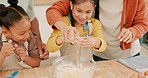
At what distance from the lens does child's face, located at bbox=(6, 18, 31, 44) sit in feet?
4.75

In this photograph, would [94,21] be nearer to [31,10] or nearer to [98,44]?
[98,44]

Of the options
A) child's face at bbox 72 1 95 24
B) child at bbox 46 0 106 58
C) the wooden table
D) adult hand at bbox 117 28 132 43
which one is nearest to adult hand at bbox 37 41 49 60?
child at bbox 46 0 106 58

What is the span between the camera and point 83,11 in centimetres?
145

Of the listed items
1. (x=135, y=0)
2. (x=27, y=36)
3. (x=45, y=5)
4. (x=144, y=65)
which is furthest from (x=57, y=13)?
(x=45, y=5)

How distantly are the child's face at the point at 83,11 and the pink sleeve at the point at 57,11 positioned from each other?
0.10 m

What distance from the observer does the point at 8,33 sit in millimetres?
1463

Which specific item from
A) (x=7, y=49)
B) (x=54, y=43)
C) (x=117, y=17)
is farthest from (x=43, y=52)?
(x=117, y=17)

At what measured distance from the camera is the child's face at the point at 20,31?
1446 millimetres

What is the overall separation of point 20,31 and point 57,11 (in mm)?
250

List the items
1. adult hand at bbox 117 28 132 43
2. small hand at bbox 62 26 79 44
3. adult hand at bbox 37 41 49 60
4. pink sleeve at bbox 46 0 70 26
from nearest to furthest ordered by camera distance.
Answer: small hand at bbox 62 26 79 44 → adult hand at bbox 117 28 132 43 → pink sleeve at bbox 46 0 70 26 → adult hand at bbox 37 41 49 60

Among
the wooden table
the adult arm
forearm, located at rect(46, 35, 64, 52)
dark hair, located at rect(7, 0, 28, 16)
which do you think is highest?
dark hair, located at rect(7, 0, 28, 16)

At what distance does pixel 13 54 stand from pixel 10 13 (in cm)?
24

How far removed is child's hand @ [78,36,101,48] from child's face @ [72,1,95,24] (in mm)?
162

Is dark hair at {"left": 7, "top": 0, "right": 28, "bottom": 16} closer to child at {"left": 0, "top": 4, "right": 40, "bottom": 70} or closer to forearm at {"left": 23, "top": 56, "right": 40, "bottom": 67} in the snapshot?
child at {"left": 0, "top": 4, "right": 40, "bottom": 70}
